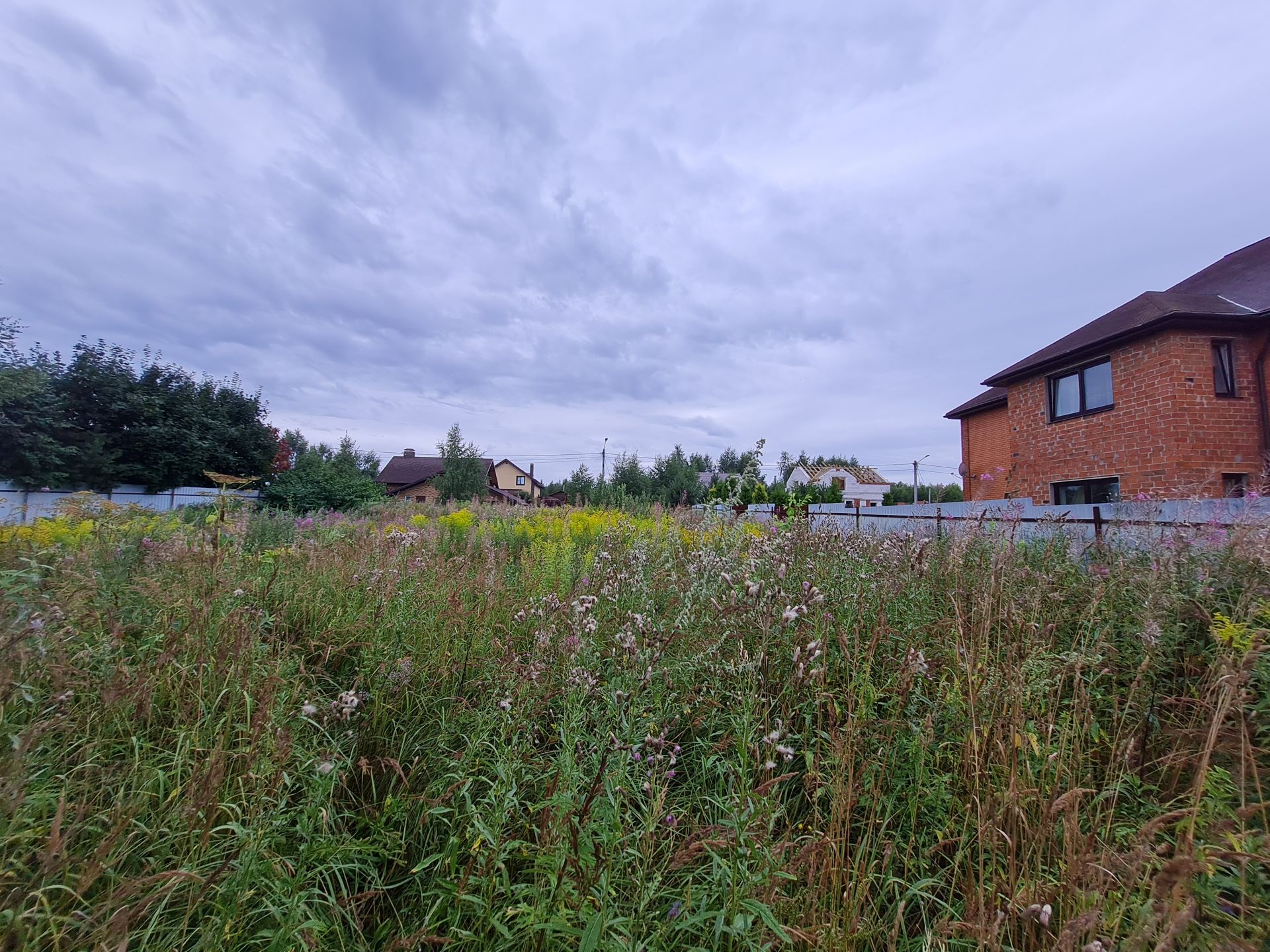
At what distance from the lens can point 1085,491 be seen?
36.2 ft

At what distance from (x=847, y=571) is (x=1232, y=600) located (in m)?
1.64

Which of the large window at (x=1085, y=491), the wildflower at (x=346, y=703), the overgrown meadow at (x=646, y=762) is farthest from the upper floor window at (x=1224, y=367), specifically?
the wildflower at (x=346, y=703)

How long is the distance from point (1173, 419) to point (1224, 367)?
5.78 feet

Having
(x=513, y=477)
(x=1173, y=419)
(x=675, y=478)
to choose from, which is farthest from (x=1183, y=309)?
(x=513, y=477)

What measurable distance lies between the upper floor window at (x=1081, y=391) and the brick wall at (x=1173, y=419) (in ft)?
1.13

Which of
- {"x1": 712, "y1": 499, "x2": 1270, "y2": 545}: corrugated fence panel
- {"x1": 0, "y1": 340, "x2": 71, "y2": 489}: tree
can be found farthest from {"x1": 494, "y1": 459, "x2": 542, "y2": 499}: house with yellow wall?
{"x1": 712, "y1": 499, "x2": 1270, "y2": 545}: corrugated fence panel

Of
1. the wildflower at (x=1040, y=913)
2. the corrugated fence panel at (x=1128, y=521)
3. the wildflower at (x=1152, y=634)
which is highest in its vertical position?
the corrugated fence panel at (x=1128, y=521)

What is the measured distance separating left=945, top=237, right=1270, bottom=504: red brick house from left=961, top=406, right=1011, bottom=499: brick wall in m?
1.33

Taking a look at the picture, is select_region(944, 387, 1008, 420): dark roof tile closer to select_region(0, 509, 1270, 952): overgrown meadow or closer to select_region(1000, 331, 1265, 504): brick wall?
select_region(1000, 331, 1265, 504): brick wall

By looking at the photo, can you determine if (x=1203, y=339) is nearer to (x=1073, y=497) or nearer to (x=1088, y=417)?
(x=1088, y=417)

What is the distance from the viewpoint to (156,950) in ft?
3.85

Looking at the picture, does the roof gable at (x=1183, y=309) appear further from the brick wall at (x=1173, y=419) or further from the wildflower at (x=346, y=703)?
the wildflower at (x=346, y=703)

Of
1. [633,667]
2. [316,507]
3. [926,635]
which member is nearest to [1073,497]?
[926,635]

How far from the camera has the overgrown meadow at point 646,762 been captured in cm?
122
